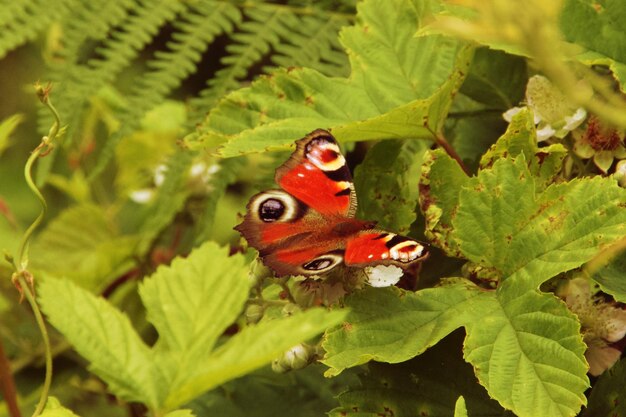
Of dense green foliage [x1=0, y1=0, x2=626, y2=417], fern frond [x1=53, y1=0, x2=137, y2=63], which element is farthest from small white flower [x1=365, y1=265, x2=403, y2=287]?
fern frond [x1=53, y1=0, x2=137, y2=63]

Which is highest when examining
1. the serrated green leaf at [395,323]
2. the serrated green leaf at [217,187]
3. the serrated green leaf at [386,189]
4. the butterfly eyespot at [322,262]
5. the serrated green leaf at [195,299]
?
the butterfly eyespot at [322,262]

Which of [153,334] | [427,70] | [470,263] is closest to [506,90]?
[427,70]

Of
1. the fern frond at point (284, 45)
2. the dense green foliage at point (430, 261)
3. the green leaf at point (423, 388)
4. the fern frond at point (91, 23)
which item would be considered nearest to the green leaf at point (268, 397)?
the dense green foliage at point (430, 261)

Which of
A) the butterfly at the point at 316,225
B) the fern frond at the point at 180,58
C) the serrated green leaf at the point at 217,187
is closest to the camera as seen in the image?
the butterfly at the point at 316,225

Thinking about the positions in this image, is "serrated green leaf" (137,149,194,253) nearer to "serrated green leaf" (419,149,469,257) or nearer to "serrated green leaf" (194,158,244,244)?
"serrated green leaf" (194,158,244,244)

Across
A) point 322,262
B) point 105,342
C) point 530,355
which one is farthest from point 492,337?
point 105,342

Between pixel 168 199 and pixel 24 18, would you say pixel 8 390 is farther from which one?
pixel 24 18

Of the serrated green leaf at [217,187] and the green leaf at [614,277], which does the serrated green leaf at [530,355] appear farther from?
the serrated green leaf at [217,187]
